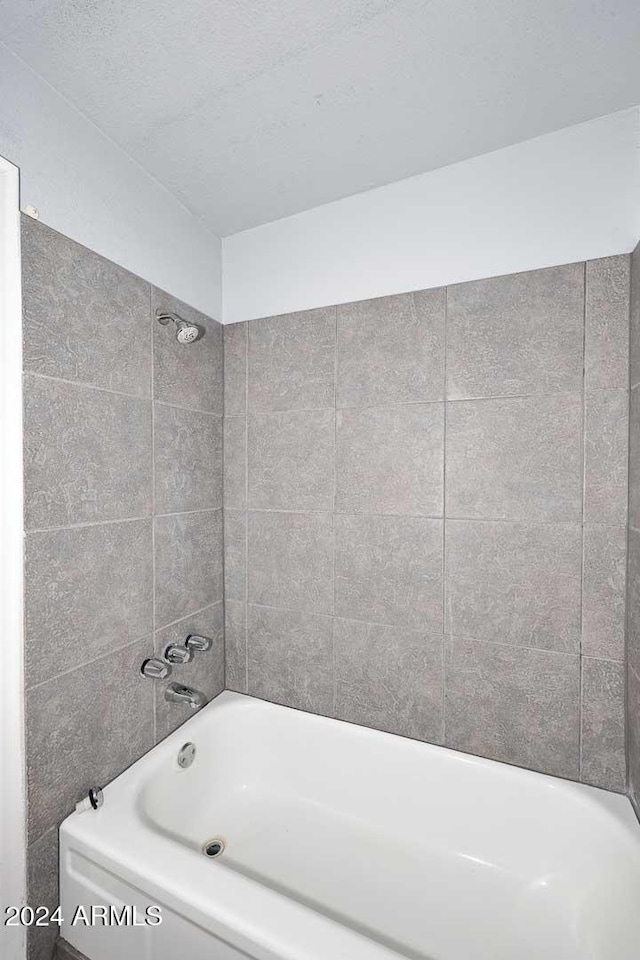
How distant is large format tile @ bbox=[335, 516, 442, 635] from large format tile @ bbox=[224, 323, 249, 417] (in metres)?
0.62

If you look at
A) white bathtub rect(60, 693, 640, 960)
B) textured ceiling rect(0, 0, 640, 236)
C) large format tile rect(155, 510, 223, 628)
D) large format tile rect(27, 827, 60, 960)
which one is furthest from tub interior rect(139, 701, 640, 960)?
textured ceiling rect(0, 0, 640, 236)

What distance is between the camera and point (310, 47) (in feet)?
3.53

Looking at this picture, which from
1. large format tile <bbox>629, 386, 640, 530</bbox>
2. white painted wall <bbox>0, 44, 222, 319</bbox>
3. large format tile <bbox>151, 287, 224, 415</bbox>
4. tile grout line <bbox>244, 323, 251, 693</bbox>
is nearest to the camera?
white painted wall <bbox>0, 44, 222, 319</bbox>

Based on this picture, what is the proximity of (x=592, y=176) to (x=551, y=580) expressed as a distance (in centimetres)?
117

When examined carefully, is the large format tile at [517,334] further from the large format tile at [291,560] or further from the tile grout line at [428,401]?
the large format tile at [291,560]

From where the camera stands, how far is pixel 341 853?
1.48 metres

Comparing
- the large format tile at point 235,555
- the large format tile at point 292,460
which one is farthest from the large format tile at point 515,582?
the large format tile at point 235,555

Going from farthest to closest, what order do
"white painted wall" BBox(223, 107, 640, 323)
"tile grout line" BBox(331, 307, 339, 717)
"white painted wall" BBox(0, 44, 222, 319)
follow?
"tile grout line" BBox(331, 307, 339, 717)
"white painted wall" BBox(223, 107, 640, 323)
"white painted wall" BBox(0, 44, 222, 319)

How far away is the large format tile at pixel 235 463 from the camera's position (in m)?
1.83

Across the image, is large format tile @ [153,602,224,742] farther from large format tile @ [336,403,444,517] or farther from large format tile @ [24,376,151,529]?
large format tile @ [336,403,444,517]

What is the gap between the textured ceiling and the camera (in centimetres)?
100

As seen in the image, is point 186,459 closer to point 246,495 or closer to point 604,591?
point 246,495

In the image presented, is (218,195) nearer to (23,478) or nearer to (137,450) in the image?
(137,450)

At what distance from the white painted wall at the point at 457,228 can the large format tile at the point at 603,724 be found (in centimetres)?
121
